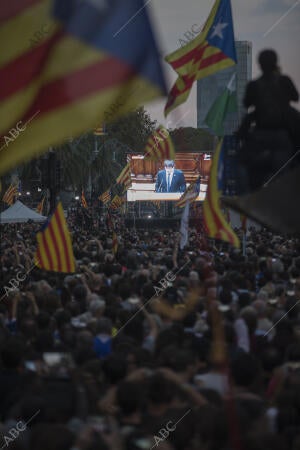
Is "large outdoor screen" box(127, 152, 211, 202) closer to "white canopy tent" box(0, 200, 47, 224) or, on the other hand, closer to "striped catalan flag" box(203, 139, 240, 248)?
"white canopy tent" box(0, 200, 47, 224)

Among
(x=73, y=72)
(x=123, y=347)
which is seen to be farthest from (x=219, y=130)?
(x=73, y=72)

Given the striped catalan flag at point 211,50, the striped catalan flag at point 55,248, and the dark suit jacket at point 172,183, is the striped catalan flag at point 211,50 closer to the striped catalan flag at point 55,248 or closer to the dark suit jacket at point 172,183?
the striped catalan flag at point 55,248

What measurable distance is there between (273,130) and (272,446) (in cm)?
397

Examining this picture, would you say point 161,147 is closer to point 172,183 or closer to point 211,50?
point 211,50

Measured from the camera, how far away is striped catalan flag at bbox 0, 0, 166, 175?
5.59 meters

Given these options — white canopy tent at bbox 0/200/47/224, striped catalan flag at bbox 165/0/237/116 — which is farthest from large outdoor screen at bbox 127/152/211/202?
striped catalan flag at bbox 165/0/237/116

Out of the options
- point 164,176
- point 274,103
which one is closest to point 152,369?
point 274,103

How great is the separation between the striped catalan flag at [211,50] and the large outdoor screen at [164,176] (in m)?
40.5

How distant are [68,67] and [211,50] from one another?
7.63 metres

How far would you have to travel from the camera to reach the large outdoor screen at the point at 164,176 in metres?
58.1

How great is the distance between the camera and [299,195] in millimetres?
6465

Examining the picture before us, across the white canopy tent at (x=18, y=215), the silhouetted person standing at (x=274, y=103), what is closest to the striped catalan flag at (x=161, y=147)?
the white canopy tent at (x=18, y=215)

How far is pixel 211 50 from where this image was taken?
13.2 m

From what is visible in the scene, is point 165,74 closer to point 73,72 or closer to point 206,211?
point 73,72
